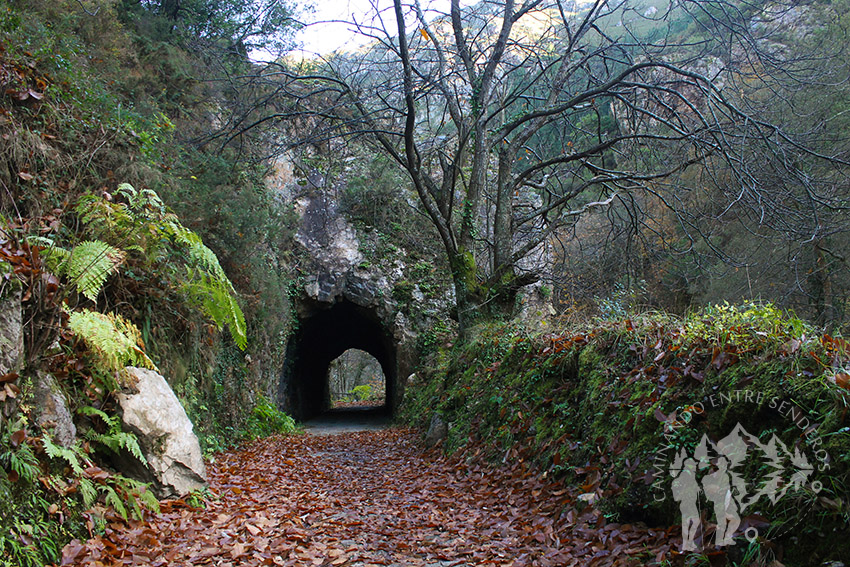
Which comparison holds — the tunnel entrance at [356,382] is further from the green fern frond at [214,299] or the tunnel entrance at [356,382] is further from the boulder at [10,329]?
the boulder at [10,329]

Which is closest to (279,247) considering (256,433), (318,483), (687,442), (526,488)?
(256,433)

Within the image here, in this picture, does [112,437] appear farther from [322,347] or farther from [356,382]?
[356,382]

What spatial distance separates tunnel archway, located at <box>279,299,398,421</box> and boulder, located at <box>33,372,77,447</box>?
10.5m

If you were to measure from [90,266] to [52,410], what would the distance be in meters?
1.22

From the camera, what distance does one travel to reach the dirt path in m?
3.29

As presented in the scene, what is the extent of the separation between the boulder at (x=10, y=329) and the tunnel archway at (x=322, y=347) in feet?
35.8

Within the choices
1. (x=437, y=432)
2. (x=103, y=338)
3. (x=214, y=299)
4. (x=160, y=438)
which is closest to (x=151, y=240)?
(x=214, y=299)

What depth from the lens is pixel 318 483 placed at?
6.04 metres

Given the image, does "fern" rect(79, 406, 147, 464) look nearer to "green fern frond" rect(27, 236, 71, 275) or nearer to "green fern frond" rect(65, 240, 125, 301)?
"green fern frond" rect(65, 240, 125, 301)

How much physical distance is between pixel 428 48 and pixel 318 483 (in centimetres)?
844

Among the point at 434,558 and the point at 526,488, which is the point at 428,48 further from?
the point at 434,558

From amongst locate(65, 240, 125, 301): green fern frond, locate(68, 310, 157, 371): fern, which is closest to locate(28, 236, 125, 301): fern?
locate(65, 240, 125, 301): green fern frond

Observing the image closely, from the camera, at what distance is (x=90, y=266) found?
4.12 m

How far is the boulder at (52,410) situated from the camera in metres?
3.43
